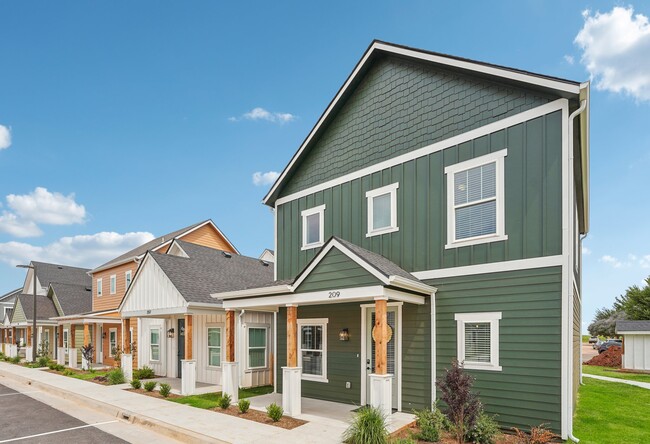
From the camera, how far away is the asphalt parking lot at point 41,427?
28.9 feet

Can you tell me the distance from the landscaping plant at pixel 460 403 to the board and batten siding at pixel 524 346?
1.03 metres

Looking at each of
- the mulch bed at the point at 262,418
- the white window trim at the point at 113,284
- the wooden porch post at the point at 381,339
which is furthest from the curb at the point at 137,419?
the white window trim at the point at 113,284

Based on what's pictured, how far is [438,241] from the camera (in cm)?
974

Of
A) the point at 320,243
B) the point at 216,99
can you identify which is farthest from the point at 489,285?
the point at 216,99

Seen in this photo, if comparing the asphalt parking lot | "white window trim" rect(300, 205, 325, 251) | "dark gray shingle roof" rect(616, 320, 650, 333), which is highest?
"white window trim" rect(300, 205, 325, 251)

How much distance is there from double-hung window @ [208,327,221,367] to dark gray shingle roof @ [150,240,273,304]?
→ 1614mm

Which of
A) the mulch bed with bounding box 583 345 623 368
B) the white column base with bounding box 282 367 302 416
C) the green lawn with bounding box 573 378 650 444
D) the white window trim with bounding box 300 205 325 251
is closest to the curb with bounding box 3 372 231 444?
the white column base with bounding box 282 367 302 416

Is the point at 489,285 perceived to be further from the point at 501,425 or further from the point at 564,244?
the point at 501,425

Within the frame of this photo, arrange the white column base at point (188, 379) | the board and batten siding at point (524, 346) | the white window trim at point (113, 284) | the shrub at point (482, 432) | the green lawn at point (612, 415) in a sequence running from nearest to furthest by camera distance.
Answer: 1. the shrub at point (482, 432)
2. the board and batten siding at point (524, 346)
3. the green lawn at point (612, 415)
4. the white column base at point (188, 379)
5. the white window trim at point (113, 284)

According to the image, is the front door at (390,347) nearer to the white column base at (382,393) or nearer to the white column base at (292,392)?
the white column base at (382,393)

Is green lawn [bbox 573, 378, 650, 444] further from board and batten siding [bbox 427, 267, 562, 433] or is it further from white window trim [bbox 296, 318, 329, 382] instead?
white window trim [bbox 296, 318, 329, 382]

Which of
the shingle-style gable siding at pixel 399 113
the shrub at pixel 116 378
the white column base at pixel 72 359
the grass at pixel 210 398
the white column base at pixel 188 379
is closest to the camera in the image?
the shingle-style gable siding at pixel 399 113

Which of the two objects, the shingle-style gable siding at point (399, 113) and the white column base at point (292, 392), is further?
the white column base at point (292, 392)

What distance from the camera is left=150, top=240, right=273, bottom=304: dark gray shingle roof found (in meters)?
14.7
